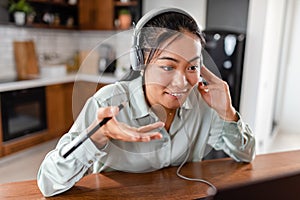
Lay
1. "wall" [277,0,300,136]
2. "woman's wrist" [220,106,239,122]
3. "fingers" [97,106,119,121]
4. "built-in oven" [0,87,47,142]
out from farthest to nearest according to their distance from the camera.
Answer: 1. "wall" [277,0,300,136]
2. "built-in oven" [0,87,47,142]
3. "woman's wrist" [220,106,239,122]
4. "fingers" [97,106,119,121]

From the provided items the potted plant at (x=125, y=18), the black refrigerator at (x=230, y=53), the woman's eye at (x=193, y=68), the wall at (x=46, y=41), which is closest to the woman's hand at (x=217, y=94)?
the woman's eye at (x=193, y=68)

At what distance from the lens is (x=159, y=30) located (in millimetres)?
732

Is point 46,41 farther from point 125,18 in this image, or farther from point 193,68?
point 193,68

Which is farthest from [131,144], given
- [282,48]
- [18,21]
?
[282,48]

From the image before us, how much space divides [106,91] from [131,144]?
0.17 m

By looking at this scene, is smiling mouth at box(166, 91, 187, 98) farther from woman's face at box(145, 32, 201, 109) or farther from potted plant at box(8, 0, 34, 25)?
potted plant at box(8, 0, 34, 25)

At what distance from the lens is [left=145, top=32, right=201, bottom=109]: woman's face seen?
712mm

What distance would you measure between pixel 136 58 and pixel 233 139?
464mm

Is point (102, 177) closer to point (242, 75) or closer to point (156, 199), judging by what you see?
point (156, 199)

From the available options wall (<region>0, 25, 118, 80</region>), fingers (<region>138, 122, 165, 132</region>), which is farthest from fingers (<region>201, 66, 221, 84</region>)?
wall (<region>0, 25, 118, 80</region>)

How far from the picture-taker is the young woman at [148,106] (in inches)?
28.1

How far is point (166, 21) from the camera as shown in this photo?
74cm

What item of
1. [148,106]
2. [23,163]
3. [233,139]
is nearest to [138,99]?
[148,106]

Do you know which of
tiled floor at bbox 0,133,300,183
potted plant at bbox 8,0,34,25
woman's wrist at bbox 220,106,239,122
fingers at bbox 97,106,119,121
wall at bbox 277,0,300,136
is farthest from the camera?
wall at bbox 277,0,300,136
